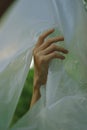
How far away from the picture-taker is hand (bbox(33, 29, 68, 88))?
2.78 ft

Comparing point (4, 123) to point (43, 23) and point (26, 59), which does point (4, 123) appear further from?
point (43, 23)

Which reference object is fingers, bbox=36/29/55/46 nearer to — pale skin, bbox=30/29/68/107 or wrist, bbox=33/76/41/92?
pale skin, bbox=30/29/68/107

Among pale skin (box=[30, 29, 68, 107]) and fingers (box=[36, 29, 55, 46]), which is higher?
fingers (box=[36, 29, 55, 46])

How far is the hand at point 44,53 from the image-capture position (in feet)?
2.78

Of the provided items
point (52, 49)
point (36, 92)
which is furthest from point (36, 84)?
point (52, 49)

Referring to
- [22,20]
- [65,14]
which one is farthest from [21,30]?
[65,14]

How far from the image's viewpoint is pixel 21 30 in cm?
86

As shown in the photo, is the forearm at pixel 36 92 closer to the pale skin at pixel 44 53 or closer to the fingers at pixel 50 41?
the pale skin at pixel 44 53

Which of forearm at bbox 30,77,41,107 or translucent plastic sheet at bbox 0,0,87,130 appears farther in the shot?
forearm at bbox 30,77,41,107

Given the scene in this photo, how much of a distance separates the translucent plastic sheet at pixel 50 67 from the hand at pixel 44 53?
0.07ft

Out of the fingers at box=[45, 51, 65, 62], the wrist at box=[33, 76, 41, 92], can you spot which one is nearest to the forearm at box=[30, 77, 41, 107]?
the wrist at box=[33, 76, 41, 92]

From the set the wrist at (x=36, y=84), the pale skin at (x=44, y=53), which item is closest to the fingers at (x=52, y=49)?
the pale skin at (x=44, y=53)

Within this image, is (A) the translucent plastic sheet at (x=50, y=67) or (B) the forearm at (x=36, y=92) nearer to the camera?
(A) the translucent plastic sheet at (x=50, y=67)

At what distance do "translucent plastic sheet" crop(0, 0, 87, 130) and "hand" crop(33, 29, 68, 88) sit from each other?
0.07 ft
